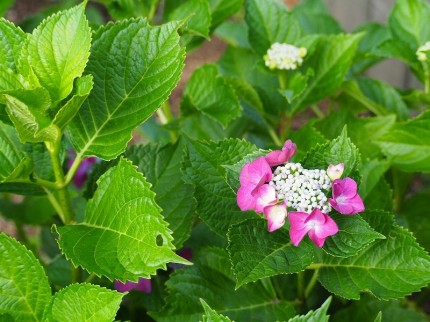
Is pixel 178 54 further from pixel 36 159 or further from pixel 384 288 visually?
pixel 384 288

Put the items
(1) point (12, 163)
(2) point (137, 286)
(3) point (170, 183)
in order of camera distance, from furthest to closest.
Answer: (2) point (137, 286) → (3) point (170, 183) → (1) point (12, 163)

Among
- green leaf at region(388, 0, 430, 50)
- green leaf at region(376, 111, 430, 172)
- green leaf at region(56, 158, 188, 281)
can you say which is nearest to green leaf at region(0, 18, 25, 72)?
green leaf at region(56, 158, 188, 281)

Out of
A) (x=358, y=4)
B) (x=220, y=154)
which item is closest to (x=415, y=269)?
(x=220, y=154)

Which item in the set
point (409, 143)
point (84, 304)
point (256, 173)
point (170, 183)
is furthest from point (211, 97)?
point (84, 304)

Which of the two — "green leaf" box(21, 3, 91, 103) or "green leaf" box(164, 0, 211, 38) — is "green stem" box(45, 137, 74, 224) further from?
"green leaf" box(164, 0, 211, 38)

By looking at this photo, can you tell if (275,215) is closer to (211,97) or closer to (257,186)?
(257,186)

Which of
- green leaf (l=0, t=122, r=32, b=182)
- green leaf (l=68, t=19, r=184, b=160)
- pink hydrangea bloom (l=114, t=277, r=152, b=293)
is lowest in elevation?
pink hydrangea bloom (l=114, t=277, r=152, b=293)

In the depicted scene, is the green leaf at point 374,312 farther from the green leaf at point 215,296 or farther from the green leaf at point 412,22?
the green leaf at point 412,22
